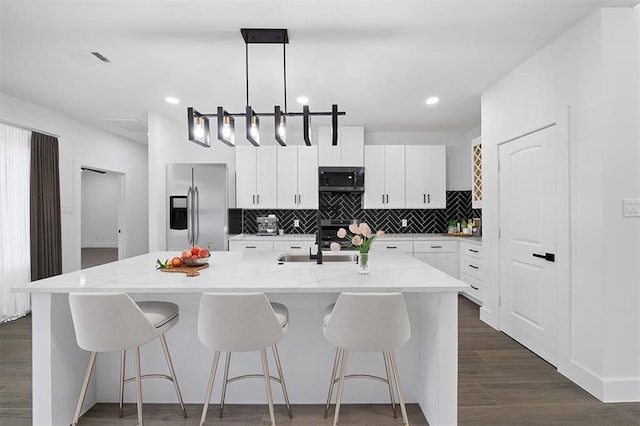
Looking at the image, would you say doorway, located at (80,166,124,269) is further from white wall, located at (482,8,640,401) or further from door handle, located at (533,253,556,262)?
white wall, located at (482,8,640,401)

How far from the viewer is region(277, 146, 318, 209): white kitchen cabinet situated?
5371mm

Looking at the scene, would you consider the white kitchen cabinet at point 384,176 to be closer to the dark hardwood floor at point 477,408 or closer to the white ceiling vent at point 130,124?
the dark hardwood floor at point 477,408

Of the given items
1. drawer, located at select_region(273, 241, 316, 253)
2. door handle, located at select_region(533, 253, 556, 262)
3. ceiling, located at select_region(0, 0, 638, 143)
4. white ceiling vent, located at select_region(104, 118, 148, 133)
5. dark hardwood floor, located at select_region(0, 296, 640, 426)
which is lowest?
dark hardwood floor, located at select_region(0, 296, 640, 426)

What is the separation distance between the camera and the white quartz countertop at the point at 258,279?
1896 millimetres

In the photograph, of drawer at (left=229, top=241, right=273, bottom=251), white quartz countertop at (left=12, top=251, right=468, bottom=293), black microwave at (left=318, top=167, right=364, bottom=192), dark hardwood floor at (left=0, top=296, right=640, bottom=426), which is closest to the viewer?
white quartz countertop at (left=12, top=251, right=468, bottom=293)

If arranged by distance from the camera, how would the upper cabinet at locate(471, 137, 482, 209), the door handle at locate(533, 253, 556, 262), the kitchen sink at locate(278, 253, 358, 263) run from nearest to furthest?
the door handle at locate(533, 253, 556, 262), the kitchen sink at locate(278, 253, 358, 263), the upper cabinet at locate(471, 137, 482, 209)

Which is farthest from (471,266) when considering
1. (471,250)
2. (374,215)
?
(374,215)

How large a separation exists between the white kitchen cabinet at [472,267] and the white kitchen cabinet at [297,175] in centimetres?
223

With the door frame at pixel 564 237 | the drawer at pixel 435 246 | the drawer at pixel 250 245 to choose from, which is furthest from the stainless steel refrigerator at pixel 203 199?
the door frame at pixel 564 237

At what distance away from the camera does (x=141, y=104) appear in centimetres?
434

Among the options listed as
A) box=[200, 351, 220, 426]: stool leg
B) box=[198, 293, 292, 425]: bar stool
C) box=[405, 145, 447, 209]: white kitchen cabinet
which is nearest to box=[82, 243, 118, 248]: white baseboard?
box=[405, 145, 447, 209]: white kitchen cabinet

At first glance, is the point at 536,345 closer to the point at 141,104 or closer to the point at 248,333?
the point at 248,333

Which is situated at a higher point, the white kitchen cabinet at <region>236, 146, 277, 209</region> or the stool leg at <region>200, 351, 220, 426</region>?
the white kitchen cabinet at <region>236, 146, 277, 209</region>

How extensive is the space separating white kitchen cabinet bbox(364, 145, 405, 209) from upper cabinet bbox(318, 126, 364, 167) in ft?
0.48
